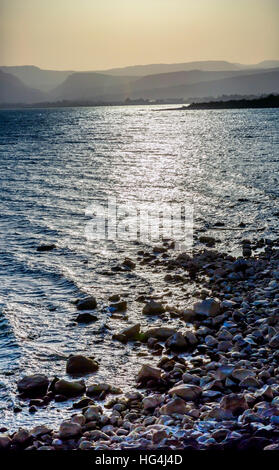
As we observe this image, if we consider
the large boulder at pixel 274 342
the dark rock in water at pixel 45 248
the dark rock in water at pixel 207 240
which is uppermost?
the dark rock in water at pixel 207 240

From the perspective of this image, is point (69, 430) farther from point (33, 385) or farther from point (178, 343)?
point (178, 343)

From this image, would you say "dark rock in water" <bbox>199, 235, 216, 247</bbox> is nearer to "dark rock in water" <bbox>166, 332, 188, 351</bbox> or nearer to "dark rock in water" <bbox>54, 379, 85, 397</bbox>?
"dark rock in water" <bbox>166, 332, 188, 351</bbox>

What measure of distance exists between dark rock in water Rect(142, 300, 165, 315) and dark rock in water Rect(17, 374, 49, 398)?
11.6 feet

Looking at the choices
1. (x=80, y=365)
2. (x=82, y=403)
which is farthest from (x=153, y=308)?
(x=82, y=403)

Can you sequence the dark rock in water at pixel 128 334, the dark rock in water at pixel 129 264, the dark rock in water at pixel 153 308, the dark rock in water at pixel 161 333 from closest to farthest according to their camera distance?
the dark rock in water at pixel 161 333 < the dark rock in water at pixel 128 334 < the dark rock in water at pixel 153 308 < the dark rock in water at pixel 129 264

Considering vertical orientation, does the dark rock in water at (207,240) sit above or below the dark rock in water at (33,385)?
above

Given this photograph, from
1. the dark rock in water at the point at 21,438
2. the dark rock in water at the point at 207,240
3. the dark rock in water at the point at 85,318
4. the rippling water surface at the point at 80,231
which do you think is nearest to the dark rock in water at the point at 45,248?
the rippling water surface at the point at 80,231

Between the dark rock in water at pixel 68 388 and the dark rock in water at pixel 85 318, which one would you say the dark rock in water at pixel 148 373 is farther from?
the dark rock in water at pixel 85 318

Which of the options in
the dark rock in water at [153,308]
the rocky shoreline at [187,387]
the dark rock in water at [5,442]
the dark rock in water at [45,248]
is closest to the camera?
the rocky shoreline at [187,387]

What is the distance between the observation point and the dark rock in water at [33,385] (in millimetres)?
8281

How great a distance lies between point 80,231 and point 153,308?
28.1 feet

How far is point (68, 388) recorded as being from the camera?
8195 millimetres

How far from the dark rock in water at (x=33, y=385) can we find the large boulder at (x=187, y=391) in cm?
218

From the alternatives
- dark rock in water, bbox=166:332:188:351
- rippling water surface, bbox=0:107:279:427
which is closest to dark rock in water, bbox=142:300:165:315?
rippling water surface, bbox=0:107:279:427
